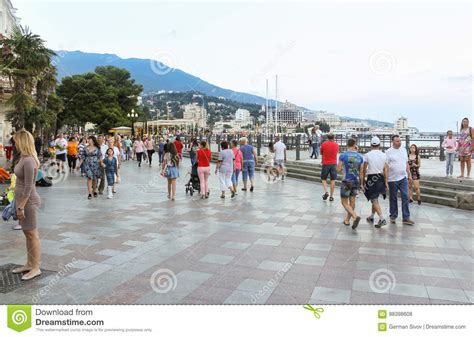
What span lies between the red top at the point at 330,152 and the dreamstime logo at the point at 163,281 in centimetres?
703

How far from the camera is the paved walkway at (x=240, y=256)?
454 centimetres

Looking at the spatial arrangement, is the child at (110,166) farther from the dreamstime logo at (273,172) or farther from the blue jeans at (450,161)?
the blue jeans at (450,161)

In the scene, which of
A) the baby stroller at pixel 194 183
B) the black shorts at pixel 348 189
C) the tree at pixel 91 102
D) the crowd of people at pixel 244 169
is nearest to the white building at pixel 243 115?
the tree at pixel 91 102

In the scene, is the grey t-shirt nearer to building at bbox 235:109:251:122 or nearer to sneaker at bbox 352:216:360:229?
sneaker at bbox 352:216:360:229

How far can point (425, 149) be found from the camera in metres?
27.5

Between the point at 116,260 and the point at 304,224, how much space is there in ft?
12.7

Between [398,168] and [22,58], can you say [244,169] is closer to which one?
[398,168]

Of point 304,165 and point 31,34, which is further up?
point 31,34

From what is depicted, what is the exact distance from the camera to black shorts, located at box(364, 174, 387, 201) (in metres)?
7.93

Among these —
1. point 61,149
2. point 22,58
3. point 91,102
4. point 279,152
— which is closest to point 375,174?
point 279,152

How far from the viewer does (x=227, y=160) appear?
1173 centimetres

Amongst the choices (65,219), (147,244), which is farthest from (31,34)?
(147,244)
